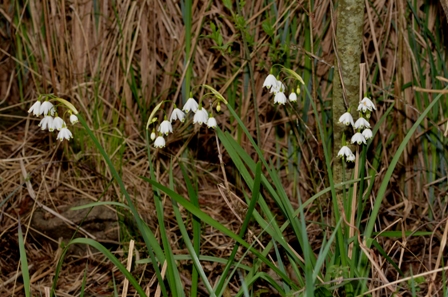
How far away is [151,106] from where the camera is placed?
3514 millimetres

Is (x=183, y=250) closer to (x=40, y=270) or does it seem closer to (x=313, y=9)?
(x=40, y=270)

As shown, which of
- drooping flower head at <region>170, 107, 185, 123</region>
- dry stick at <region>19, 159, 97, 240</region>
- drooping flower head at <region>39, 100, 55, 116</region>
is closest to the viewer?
drooping flower head at <region>39, 100, 55, 116</region>

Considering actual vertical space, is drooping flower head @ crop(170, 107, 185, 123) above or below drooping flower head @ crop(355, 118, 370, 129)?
above

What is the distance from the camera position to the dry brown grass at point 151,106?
123 inches

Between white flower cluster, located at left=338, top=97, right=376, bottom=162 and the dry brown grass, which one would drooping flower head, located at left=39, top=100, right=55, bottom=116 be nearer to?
the dry brown grass

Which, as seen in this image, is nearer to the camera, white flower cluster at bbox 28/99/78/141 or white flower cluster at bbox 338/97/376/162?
white flower cluster at bbox 28/99/78/141

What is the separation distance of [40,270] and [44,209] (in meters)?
0.34

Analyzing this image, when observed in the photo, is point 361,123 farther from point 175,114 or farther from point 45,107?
point 45,107

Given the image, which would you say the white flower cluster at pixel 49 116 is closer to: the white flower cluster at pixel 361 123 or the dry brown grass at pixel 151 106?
the dry brown grass at pixel 151 106

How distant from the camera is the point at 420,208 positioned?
323 cm

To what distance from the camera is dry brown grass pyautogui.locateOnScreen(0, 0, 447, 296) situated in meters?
3.13

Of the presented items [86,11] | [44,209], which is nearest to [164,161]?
[44,209]

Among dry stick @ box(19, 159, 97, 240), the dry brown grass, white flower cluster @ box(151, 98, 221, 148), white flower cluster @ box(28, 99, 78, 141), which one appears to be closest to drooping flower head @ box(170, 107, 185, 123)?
white flower cluster @ box(151, 98, 221, 148)

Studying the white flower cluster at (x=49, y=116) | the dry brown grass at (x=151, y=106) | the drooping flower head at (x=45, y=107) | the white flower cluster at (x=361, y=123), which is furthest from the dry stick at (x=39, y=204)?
the white flower cluster at (x=361, y=123)
